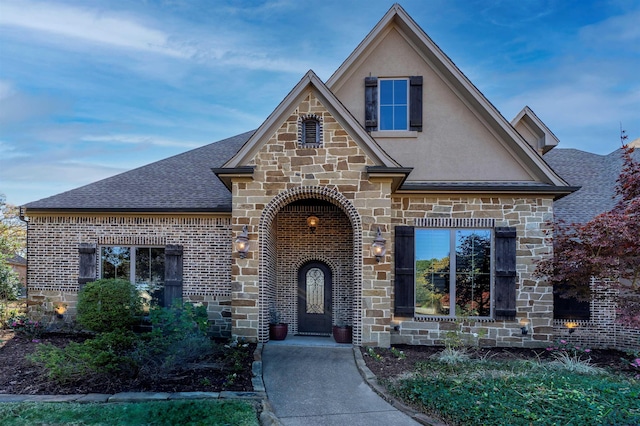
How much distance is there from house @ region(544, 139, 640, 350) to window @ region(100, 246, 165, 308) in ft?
32.5

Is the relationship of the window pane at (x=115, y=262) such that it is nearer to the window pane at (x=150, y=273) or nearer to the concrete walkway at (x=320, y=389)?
the window pane at (x=150, y=273)

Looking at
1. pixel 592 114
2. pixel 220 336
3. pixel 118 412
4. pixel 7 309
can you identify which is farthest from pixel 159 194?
pixel 592 114

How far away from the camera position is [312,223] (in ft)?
36.0

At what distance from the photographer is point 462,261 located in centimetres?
1001

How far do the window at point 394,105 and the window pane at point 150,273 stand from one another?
6910mm

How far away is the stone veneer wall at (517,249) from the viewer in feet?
32.1

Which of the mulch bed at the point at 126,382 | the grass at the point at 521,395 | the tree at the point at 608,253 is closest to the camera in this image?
the grass at the point at 521,395

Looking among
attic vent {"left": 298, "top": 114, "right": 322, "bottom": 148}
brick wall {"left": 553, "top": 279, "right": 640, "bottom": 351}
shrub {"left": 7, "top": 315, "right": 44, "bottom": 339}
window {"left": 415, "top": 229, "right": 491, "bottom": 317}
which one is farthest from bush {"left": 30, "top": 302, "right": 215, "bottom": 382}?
brick wall {"left": 553, "top": 279, "right": 640, "bottom": 351}

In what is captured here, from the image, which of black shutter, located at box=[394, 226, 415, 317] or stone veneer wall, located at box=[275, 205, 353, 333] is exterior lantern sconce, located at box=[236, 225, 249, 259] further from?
black shutter, located at box=[394, 226, 415, 317]

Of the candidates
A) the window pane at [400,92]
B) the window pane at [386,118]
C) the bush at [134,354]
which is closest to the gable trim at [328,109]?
the window pane at [386,118]

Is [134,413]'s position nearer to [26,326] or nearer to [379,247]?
[379,247]

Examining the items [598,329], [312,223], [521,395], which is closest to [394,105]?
[312,223]

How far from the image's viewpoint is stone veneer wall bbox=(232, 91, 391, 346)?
350 inches

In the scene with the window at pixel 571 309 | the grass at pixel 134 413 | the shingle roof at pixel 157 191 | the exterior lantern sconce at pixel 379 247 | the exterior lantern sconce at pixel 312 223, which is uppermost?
the shingle roof at pixel 157 191
